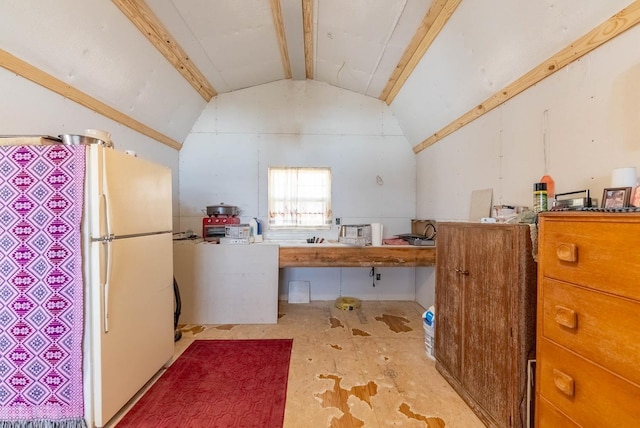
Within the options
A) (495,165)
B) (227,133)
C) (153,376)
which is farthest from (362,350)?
(227,133)

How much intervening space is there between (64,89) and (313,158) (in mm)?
2724

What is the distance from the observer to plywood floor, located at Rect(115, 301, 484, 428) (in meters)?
1.83

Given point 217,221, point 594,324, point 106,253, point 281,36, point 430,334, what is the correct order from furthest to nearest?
point 217,221, point 281,36, point 430,334, point 106,253, point 594,324

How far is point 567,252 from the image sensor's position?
47.6 inches

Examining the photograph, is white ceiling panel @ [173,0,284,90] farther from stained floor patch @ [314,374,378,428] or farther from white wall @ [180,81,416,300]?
stained floor patch @ [314,374,378,428]

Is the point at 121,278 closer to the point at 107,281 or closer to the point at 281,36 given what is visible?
the point at 107,281

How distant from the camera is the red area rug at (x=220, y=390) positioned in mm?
1819

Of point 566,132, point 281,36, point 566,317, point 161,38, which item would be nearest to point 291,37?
point 281,36

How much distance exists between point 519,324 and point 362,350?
152 cm

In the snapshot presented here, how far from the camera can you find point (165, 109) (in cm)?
333

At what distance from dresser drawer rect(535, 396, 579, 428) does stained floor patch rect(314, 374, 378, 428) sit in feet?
3.06

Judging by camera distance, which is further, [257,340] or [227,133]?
[227,133]

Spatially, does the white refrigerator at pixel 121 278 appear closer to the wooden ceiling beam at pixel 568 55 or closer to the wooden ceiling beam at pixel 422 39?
the wooden ceiling beam at pixel 422 39

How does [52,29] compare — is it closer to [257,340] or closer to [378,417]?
[257,340]
